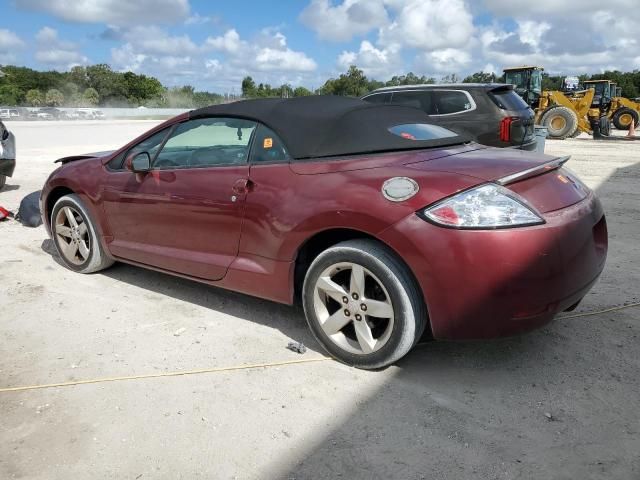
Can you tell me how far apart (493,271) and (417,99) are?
689cm

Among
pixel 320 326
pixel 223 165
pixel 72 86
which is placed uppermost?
pixel 72 86

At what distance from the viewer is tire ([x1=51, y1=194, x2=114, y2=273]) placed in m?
4.60

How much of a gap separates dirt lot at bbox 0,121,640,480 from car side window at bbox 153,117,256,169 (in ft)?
3.50

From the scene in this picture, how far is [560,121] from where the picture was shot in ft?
70.0

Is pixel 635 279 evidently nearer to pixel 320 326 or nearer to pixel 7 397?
pixel 320 326

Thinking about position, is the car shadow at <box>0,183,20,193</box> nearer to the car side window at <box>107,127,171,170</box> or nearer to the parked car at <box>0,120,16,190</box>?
the parked car at <box>0,120,16,190</box>

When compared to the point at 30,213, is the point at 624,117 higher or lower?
higher

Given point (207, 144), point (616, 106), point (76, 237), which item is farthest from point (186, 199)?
point (616, 106)

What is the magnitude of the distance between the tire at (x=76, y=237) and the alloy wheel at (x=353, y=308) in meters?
2.31

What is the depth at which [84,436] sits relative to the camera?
2.56m

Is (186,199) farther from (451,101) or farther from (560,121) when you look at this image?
(560,121)

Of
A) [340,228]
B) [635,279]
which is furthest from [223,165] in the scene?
[635,279]

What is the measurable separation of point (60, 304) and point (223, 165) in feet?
5.65

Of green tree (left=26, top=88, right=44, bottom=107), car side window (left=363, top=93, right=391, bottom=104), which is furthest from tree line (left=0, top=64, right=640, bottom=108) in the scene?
car side window (left=363, top=93, right=391, bottom=104)
